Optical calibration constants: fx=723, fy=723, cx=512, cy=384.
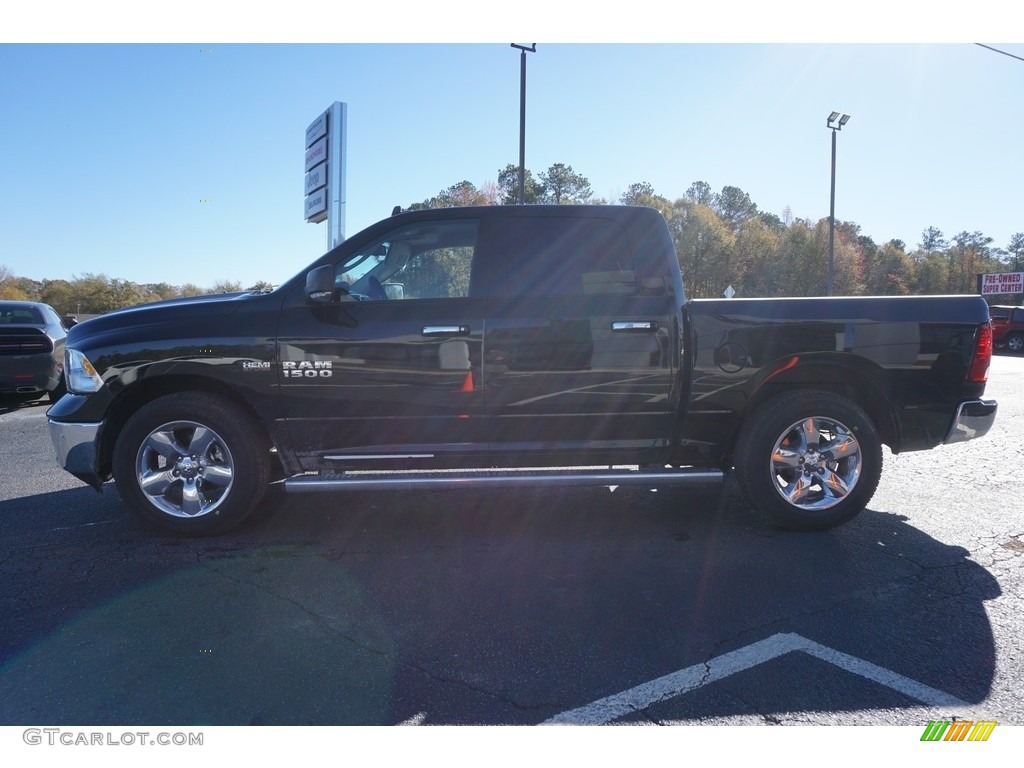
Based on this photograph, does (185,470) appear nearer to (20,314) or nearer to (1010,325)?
(20,314)

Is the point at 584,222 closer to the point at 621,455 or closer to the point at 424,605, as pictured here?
the point at 621,455

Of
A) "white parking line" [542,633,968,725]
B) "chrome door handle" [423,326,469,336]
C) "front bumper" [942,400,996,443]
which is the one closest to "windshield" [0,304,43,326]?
"chrome door handle" [423,326,469,336]

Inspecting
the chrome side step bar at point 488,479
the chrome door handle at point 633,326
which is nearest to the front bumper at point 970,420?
the chrome side step bar at point 488,479

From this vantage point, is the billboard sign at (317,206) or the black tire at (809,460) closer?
the black tire at (809,460)

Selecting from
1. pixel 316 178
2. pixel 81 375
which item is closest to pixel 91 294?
pixel 316 178

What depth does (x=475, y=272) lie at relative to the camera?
470 centimetres

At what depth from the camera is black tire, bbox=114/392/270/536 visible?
4441 mm

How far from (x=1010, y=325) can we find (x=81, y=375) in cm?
2900

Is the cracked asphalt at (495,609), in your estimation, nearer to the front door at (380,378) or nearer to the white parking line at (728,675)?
the white parking line at (728,675)

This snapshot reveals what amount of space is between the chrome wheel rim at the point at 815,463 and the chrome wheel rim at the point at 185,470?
3.49m

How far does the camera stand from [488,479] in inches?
175

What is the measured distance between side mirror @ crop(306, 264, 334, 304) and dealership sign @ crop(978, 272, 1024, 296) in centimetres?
4482

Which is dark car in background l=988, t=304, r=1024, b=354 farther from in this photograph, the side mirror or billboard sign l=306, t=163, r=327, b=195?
the side mirror

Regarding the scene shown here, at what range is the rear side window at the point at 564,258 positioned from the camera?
4695mm
